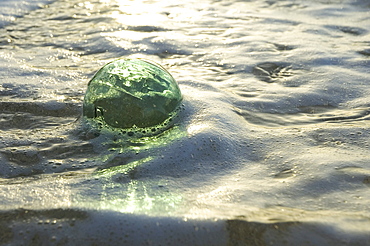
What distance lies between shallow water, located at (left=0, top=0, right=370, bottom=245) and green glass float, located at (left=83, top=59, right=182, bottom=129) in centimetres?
10

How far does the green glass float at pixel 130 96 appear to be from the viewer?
2.60 metres

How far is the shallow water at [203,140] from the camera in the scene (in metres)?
1.81

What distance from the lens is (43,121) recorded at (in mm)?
2885

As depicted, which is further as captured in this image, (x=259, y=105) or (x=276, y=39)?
(x=276, y=39)

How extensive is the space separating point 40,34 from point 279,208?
361 centimetres

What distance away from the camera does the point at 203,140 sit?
2.55 m

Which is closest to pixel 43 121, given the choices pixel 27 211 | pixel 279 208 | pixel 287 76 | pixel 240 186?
pixel 27 211

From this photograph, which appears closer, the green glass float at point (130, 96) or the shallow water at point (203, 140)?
the shallow water at point (203, 140)

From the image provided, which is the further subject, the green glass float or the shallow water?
the green glass float

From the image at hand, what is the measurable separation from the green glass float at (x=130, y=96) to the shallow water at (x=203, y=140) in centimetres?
10

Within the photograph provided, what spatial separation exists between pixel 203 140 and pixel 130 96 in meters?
0.46

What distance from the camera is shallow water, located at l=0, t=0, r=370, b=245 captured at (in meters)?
1.81

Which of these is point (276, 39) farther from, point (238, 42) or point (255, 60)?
point (255, 60)

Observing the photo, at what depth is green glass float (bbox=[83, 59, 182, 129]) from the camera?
2604 millimetres
